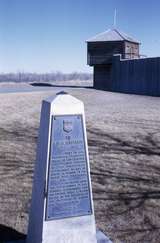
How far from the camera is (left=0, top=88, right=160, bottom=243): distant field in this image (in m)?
5.80

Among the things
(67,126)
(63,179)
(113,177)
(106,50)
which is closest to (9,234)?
(63,179)

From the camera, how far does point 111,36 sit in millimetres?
53156

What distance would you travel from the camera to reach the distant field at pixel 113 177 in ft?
19.0

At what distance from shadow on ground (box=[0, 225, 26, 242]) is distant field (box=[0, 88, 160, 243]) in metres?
0.10

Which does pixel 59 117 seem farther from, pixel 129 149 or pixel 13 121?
pixel 13 121

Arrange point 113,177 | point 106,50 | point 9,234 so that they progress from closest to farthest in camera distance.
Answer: point 9,234
point 113,177
point 106,50

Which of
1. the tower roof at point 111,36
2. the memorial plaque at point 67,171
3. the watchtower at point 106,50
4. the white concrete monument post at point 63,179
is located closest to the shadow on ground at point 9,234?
the white concrete monument post at point 63,179

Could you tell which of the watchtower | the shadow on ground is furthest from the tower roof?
the shadow on ground

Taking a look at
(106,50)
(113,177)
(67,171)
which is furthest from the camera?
(106,50)

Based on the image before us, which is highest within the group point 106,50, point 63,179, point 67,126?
point 106,50

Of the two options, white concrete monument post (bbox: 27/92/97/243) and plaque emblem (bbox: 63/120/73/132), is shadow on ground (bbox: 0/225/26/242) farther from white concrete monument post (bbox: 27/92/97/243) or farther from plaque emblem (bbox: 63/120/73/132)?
plaque emblem (bbox: 63/120/73/132)

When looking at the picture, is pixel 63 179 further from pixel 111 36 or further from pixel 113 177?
pixel 111 36

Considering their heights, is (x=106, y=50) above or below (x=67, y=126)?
above

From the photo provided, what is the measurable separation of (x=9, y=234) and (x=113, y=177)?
9.07 feet
